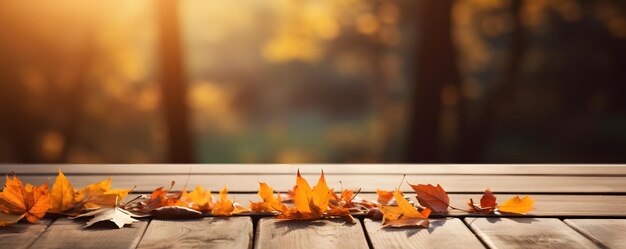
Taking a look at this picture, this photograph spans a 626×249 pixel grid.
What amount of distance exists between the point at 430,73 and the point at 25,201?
3965 mm

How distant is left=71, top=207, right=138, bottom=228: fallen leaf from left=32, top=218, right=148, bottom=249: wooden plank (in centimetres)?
1

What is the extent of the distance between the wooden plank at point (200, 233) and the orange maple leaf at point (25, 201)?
0.71 ft

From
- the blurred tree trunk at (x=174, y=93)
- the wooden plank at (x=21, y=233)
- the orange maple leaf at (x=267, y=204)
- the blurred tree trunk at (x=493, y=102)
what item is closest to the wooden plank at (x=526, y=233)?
the orange maple leaf at (x=267, y=204)

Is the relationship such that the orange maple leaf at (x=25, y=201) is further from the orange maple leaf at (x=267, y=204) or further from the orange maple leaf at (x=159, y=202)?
the orange maple leaf at (x=267, y=204)

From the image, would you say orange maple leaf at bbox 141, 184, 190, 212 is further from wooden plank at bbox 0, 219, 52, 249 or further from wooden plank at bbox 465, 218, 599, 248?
wooden plank at bbox 465, 218, 599, 248

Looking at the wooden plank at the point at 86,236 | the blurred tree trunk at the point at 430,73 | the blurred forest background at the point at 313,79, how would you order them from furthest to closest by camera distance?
the blurred forest background at the point at 313,79
the blurred tree trunk at the point at 430,73
the wooden plank at the point at 86,236

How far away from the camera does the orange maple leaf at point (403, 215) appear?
130 centimetres

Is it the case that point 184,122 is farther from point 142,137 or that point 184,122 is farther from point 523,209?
point 523,209

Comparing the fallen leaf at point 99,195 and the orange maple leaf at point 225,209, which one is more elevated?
the orange maple leaf at point 225,209

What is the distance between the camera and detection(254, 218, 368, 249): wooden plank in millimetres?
1146

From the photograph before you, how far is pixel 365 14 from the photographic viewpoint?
6309 mm

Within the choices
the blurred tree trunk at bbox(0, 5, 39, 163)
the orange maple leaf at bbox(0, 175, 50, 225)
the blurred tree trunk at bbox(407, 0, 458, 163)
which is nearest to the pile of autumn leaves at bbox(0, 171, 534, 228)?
the orange maple leaf at bbox(0, 175, 50, 225)

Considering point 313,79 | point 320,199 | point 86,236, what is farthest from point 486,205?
point 313,79

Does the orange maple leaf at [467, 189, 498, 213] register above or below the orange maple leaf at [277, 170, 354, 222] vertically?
above
